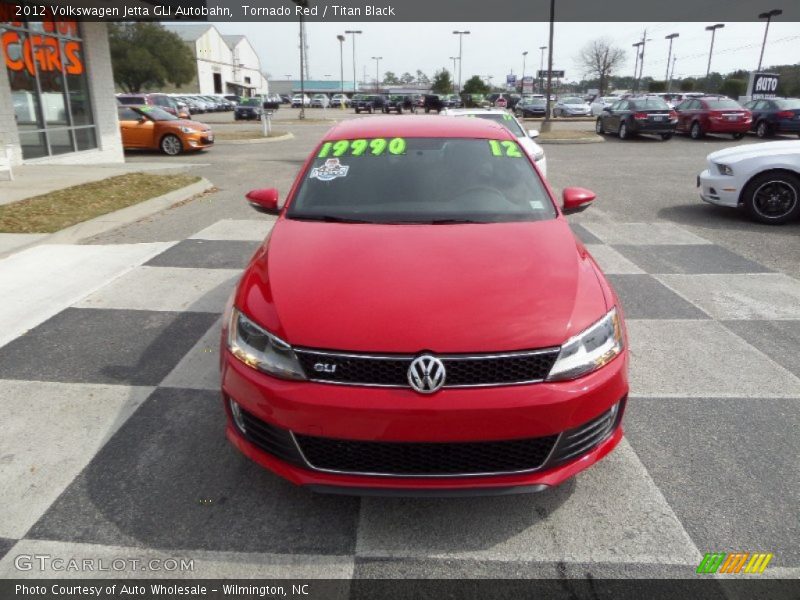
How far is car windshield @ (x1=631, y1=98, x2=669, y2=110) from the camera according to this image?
73.1ft

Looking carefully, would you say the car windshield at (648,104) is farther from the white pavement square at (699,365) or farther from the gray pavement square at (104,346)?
the gray pavement square at (104,346)

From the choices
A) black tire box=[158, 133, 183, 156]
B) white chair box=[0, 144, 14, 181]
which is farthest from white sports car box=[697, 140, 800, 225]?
black tire box=[158, 133, 183, 156]

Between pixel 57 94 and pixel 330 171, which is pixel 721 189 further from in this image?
pixel 57 94

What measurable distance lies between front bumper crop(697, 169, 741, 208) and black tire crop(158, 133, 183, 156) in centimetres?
1477

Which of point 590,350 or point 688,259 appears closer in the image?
point 590,350

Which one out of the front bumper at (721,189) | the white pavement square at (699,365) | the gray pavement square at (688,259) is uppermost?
the front bumper at (721,189)

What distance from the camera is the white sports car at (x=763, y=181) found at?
26.5 ft

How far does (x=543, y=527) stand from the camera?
2578mm

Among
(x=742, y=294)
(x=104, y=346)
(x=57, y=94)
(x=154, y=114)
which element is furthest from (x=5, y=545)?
(x=154, y=114)

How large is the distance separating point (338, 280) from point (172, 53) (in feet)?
231

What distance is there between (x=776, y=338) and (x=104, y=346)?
5224 mm

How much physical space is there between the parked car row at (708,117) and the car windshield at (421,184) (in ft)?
68.6

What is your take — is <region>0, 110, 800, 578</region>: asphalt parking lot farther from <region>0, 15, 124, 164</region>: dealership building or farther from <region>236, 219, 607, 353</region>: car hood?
<region>0, 15, 124, 164</region>: dealership building

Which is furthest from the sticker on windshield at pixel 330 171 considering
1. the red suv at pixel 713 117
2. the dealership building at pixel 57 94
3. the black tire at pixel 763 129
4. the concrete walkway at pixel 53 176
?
the black tire at pixel 763 129
